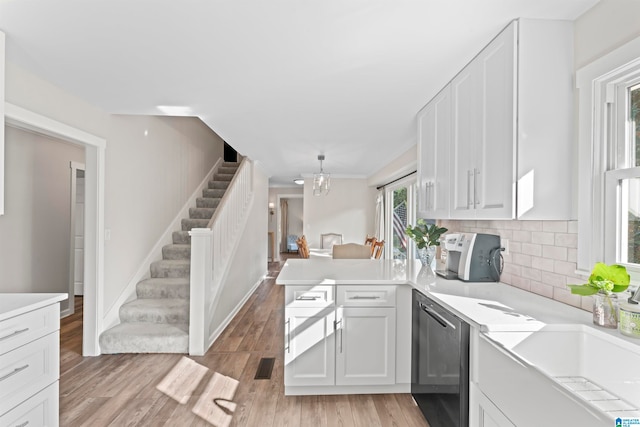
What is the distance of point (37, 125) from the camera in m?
2.53

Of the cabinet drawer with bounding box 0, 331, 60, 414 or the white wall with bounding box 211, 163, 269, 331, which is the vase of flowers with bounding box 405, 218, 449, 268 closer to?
the white wall with bounding box 211, 163, 269, 331

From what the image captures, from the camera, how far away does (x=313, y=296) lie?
255 cm

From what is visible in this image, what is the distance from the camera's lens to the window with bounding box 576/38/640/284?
147 cm

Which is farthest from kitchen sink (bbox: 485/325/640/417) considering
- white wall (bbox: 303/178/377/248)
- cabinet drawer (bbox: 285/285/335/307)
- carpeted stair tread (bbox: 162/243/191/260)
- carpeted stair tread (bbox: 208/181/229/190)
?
white wall (bbox: 303/178/377/248)

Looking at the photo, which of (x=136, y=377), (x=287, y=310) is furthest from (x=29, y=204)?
(x=287, y=310)

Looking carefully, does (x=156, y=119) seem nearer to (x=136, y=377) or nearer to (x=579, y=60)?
(x=136, y=377)

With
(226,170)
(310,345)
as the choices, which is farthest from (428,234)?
(226,170)

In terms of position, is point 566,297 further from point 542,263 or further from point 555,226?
point 555,226

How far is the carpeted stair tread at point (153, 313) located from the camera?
370 centimetres

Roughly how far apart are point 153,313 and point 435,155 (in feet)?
10.5

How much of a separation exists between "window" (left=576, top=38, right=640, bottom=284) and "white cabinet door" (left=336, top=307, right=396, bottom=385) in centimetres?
131

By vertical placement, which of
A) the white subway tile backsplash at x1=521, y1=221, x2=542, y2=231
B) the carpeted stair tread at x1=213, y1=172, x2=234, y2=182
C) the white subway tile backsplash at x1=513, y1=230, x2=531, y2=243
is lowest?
the white subway tile backsplash at x1=513, y1=230, x2=531, y2=243

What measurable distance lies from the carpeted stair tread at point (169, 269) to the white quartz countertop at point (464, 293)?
1.74m

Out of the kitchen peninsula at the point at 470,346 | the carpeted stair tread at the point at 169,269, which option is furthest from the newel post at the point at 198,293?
the carpeted stair tread at the point at 169,269
